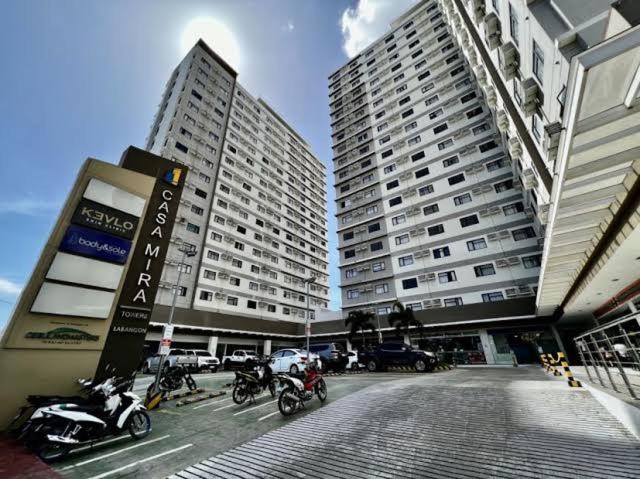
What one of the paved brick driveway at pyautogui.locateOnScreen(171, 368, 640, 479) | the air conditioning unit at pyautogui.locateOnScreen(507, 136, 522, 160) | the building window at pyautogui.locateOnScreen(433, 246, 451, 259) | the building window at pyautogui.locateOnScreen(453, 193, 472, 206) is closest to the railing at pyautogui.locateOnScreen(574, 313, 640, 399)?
the paved brick driveway at pyautogui.locateOnScreen(171, 368, 640, 479)

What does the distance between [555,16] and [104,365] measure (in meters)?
14.5

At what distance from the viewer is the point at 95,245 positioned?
326 inches

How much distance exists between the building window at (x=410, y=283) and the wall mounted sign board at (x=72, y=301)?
2660cm

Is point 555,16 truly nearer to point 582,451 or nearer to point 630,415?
point 630,415

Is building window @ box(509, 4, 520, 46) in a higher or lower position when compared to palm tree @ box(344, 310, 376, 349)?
higher

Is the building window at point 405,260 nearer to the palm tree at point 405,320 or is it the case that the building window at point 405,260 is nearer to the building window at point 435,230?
the building window at point 435,230

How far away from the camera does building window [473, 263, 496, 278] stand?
25.2 m

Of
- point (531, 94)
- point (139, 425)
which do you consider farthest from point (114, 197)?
point (531, 94)

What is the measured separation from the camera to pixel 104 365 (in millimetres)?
7711

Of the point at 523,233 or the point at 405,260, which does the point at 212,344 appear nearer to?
the point at 405,260

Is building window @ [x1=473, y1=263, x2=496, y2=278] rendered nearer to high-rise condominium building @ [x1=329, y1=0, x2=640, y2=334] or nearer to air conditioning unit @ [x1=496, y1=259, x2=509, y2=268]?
high-rise condominium building @ [x1=329, y1=0, x2=640, y2=334]

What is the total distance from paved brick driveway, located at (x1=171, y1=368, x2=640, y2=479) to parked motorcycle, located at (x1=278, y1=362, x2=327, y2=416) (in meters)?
0.69

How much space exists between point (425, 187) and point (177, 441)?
32.2m

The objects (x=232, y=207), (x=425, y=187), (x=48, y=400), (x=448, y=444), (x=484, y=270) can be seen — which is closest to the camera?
(x=448, y=444)
